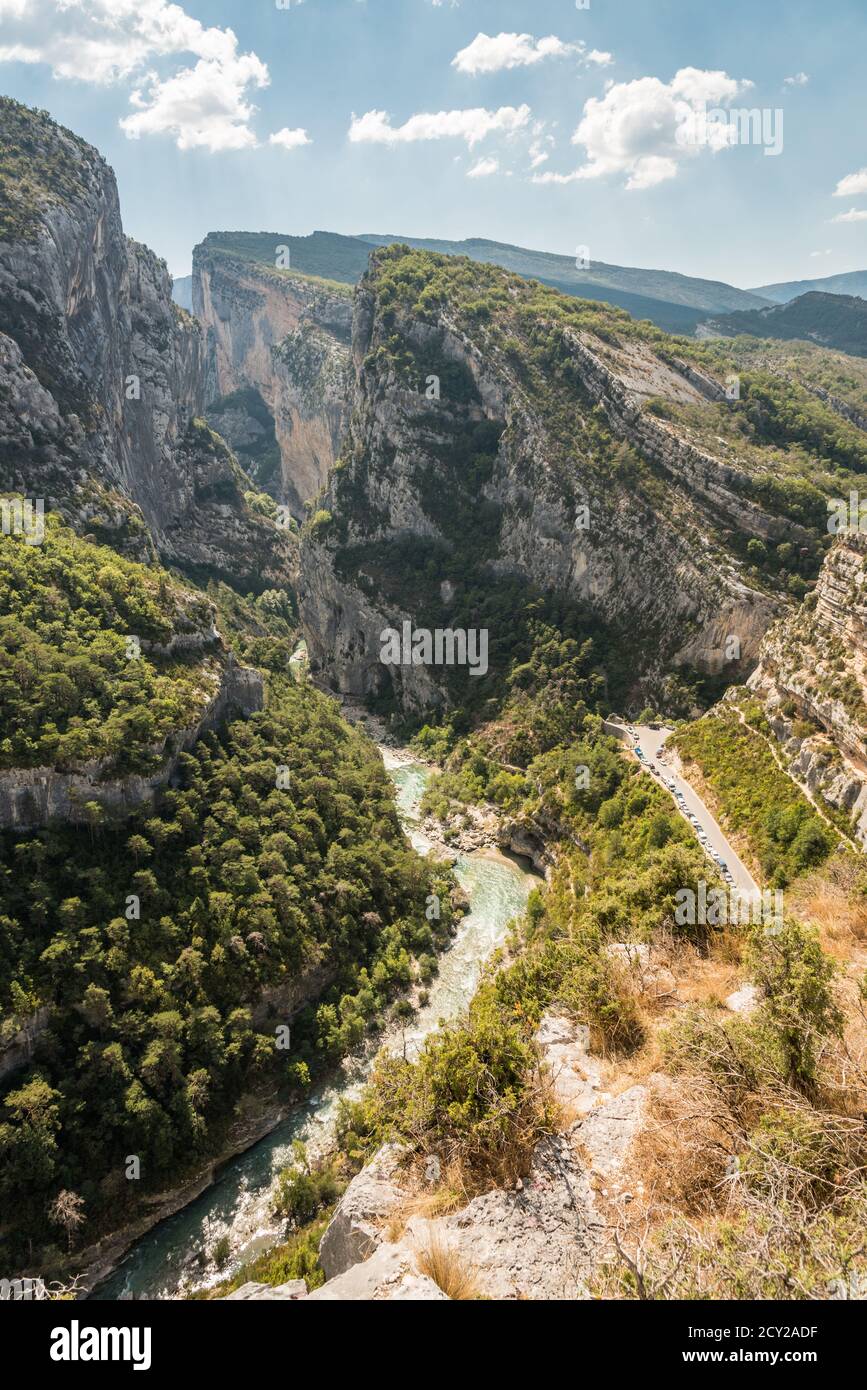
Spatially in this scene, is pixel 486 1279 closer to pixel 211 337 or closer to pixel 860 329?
pixel 860 329

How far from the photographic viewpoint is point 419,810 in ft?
194

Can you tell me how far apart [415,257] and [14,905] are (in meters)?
104

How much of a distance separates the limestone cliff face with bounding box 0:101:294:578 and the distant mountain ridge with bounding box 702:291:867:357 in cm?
12931

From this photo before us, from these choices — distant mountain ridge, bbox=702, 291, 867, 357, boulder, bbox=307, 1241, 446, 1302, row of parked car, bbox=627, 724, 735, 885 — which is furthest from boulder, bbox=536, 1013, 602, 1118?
distant mountain ridge, bbox=702, 291, 867, 357

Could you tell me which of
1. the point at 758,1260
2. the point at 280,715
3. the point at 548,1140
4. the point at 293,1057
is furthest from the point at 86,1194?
the point at 280,715

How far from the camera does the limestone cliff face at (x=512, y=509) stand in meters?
58.2

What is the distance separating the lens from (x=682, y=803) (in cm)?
3875

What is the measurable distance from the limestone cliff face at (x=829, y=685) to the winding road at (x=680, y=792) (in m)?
4.97

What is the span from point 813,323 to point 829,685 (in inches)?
6642

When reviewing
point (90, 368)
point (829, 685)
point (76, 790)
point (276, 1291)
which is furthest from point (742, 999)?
point (90, 368)

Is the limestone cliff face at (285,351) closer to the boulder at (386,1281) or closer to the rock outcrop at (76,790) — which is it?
the rock outcrop at (76,790)

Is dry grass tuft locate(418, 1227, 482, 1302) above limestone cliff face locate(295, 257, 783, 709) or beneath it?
beneath

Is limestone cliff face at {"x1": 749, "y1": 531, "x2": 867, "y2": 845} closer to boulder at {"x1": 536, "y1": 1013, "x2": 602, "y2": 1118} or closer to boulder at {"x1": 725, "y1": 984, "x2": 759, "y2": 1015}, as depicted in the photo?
boulder at {"x1": 725, "y1": 984, "x2": 759, "y2": 1015}

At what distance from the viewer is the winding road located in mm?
32250
